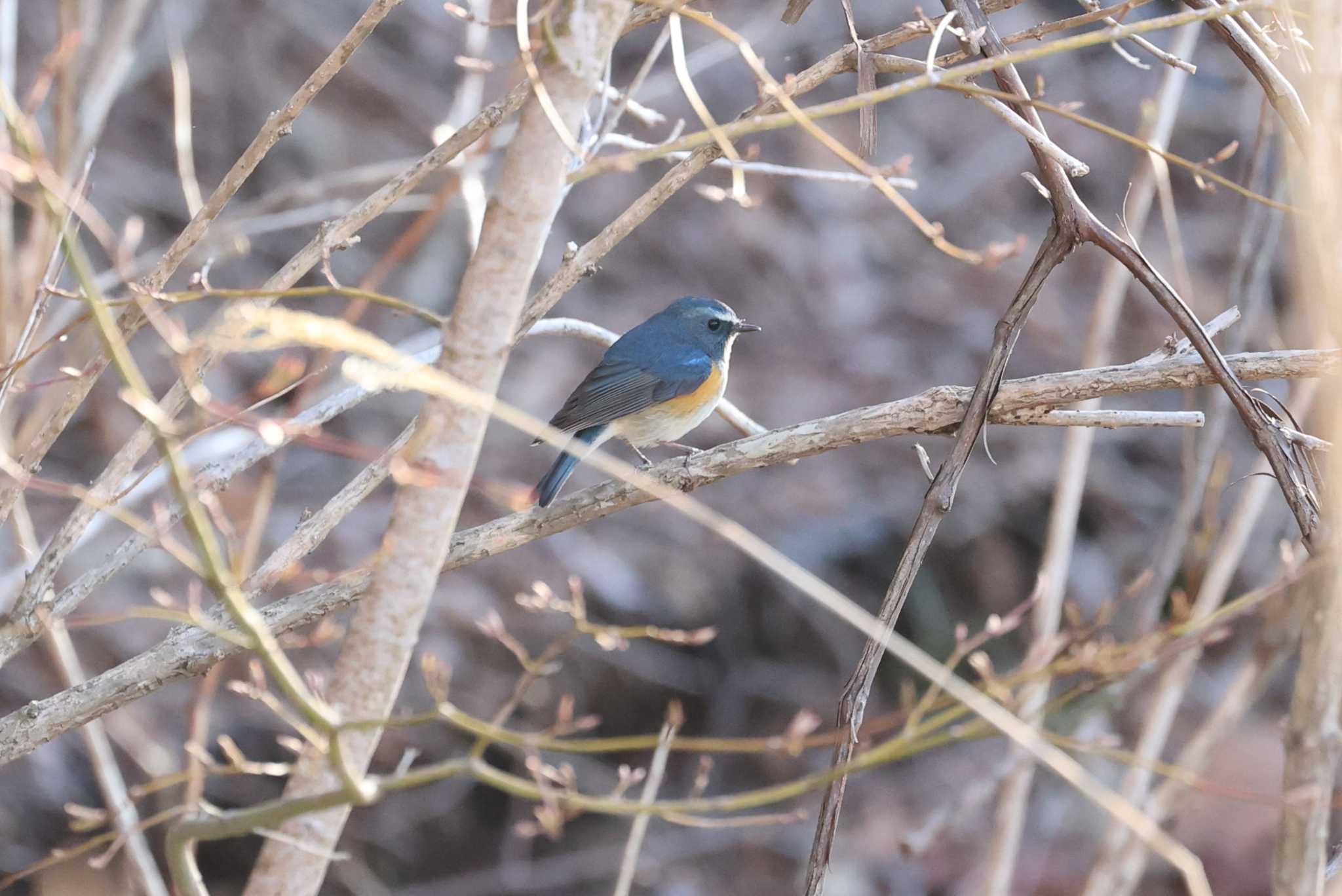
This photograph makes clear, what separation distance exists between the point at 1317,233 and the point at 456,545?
1.74m

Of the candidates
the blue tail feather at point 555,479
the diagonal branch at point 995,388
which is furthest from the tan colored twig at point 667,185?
the blue tail feather at point 555,479

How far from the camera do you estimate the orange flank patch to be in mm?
4578

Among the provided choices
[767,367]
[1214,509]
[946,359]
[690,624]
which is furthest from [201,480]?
[946,359]

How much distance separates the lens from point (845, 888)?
5.99 metres

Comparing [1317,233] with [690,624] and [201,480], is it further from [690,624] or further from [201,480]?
[690,624]

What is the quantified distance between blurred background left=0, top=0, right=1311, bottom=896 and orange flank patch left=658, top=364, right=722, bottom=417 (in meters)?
1.38

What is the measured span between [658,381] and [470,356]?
9.51ft

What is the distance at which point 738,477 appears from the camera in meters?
6.46

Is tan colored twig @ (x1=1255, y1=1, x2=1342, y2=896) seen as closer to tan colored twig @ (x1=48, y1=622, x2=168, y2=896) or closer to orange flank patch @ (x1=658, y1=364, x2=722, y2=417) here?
tan colored twig @ (x1=48, y1=622, x2=168, y2=896)

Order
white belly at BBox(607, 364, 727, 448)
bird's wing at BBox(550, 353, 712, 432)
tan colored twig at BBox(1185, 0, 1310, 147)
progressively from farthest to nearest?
1. white belly at BBox(607, 364, 727, 448)
2. bird's wing at BBox(550, 353, 712, 432)
3. tan colored twig at BBox(1185, 0, 1310, 147)

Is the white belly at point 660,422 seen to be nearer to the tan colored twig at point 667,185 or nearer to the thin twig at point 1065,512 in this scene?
the thin twig at point 1065,512

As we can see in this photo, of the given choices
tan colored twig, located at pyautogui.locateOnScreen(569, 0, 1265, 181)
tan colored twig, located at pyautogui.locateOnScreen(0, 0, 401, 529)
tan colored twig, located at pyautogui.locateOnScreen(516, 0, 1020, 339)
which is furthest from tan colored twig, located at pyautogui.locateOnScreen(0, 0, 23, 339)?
tan colored twig, located at pyautogui.locateOnScreen(569, 0, 1265, 181)

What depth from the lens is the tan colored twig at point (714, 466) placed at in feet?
7.83

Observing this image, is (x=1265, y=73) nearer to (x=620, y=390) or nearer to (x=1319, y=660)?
(x=1319, y=660)
